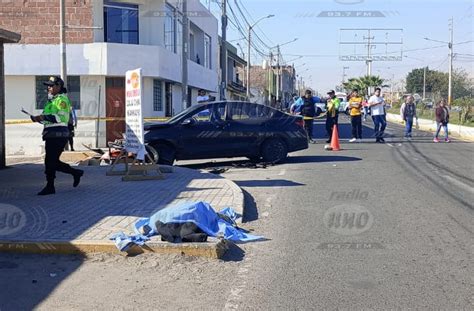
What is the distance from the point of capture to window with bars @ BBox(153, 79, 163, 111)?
27.0 metres

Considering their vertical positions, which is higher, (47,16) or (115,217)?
(47,16)

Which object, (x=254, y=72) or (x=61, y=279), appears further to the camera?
(x=254, y=72)

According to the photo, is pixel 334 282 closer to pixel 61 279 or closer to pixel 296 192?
pixel 61 279

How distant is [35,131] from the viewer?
2167 cm

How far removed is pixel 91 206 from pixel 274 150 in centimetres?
764

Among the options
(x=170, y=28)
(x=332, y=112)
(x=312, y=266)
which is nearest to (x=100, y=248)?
(x=312, y=266)

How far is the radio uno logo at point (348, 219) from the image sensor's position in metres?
8.17

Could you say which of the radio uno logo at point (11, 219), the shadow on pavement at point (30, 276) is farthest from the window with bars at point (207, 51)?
the shadow on pavement at point (30, 276)

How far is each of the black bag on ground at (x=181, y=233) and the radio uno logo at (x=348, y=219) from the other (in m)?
2.02

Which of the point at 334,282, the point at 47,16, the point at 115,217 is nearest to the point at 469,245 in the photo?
Answer: the point at 334,282

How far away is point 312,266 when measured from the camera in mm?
6391

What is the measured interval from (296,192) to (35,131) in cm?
1342

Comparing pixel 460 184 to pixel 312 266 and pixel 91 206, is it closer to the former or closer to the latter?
pixel 312 266

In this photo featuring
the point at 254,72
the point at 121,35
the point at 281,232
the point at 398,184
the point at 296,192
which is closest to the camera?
the point at 281,232
